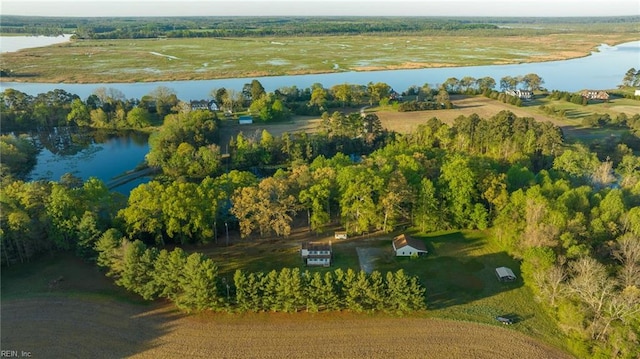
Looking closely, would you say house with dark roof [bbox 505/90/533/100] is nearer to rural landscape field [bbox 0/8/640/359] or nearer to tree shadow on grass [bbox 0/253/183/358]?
rural landscape field [bbox 0/8/640/359]

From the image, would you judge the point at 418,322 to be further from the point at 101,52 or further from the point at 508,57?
the point at 101,52

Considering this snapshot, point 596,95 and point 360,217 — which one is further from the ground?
point 596,95

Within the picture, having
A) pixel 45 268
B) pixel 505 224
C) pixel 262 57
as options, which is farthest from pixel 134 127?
pixel 262 57

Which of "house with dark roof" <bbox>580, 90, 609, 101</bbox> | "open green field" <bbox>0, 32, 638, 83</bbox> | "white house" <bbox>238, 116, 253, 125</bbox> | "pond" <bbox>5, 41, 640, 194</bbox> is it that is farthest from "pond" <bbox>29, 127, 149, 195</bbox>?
"house with dark roof" <bbox>580, 90, 609, 101</bbox>

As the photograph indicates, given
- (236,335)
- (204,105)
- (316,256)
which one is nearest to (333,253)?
(316,256)

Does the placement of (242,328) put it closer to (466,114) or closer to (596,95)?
(466,114)
